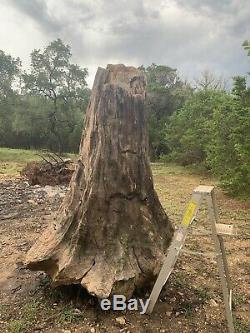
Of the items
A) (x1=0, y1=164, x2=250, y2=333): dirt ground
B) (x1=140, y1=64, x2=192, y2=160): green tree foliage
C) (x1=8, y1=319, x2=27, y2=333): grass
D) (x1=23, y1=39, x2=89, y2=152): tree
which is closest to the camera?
(x1=8, y1=319, x2=27, y2=333): grass

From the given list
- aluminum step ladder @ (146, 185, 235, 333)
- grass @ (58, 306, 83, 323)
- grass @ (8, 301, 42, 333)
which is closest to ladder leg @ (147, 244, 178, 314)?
aluminum step ladder @ (146, 185, 235, 333)

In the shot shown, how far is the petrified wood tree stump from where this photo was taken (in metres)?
3.53

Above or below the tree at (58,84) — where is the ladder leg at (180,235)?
below

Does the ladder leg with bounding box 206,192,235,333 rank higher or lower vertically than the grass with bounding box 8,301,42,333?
higher

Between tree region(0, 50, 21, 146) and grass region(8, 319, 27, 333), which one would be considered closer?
grass region(8, 319, 27, 333)

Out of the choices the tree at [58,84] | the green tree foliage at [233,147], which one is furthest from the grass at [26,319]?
the tree at [58,84]

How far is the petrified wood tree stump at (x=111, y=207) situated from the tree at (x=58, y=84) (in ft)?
70.9

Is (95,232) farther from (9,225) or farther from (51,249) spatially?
(9,225)

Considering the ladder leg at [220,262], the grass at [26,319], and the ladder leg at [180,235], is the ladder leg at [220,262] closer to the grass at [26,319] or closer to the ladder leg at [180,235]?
the ladder leg at [180,235]

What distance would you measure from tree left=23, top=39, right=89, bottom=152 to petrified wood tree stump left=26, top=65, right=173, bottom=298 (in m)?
21.6

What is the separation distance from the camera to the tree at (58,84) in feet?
79.4

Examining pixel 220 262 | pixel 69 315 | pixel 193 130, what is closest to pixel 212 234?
pixel 220 262

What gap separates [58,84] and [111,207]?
22550mm

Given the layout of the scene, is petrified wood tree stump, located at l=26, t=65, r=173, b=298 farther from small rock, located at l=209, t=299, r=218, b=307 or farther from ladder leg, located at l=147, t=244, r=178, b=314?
small rock, located at l=209, t=299, r=218, b=307
